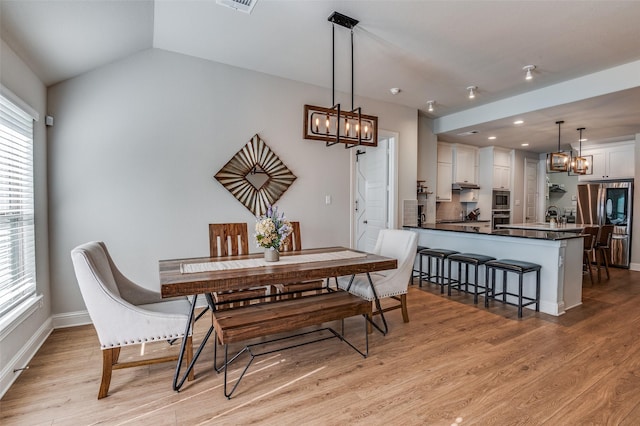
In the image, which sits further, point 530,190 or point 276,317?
point 530,190

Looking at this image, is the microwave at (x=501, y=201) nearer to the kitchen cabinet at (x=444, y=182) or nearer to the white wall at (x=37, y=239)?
the kitchen cabinet at (x=444, y=182)

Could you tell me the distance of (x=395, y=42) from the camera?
3.19m

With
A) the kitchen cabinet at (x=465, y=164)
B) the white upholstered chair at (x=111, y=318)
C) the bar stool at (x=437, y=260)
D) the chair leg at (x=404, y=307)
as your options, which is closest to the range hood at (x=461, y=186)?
the kitchen cabinet at (x=465, y=164)

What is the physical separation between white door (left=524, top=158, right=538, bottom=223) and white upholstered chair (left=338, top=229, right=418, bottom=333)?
630cm

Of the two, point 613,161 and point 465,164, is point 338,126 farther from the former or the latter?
point 613,161

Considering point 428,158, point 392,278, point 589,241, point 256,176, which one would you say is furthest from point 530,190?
point 256,176

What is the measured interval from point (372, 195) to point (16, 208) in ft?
14.8

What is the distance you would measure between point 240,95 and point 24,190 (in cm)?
227

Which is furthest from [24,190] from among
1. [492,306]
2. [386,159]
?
[492,306]

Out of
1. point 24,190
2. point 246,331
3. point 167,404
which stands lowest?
point 167,404

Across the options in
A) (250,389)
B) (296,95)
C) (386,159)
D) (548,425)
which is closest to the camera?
(548,425)

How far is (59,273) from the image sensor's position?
310 centimetres

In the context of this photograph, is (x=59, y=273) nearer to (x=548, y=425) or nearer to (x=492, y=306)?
(x=548, y=425)

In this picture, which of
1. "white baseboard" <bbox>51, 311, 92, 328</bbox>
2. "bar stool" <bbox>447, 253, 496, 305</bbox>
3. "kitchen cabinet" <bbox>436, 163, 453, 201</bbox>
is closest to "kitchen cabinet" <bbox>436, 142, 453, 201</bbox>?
"kitchen cabinet" <bbox>436, 163, 453, 201</bbox>
